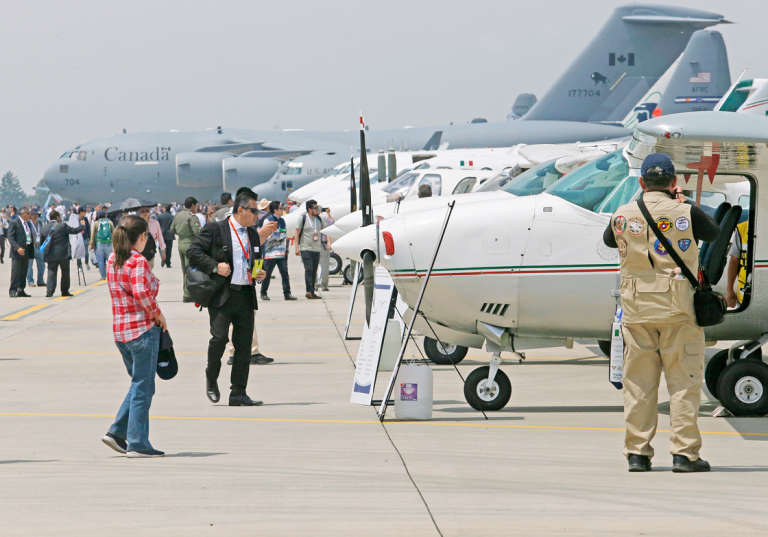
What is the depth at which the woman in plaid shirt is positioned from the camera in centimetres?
612

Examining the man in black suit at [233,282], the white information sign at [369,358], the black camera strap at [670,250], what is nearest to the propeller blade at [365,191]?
the white information sign at [369,358]

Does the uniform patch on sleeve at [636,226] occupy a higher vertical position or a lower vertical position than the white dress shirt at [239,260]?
higher

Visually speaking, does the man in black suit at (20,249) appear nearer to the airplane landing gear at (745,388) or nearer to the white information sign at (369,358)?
the white information sign at (369,358)

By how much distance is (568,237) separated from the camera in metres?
7.79

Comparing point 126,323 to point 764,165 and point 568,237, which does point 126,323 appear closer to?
point 568,237

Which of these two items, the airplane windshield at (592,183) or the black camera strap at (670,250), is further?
the airplane windshield at (592,183)

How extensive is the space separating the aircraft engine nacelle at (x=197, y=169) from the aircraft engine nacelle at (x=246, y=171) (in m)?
1.48

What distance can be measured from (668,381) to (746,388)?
87.9 inches

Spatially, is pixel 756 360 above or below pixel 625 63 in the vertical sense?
below

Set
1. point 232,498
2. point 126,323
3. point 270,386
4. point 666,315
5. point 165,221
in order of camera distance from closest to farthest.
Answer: point 232,498
point 666,315
point 126,323
point 270,386
point 165,221

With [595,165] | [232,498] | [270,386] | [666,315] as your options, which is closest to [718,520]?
[666,315]

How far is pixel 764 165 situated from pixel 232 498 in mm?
4806

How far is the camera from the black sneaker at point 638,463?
5.72 meters

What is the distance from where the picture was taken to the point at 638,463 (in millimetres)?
5719
